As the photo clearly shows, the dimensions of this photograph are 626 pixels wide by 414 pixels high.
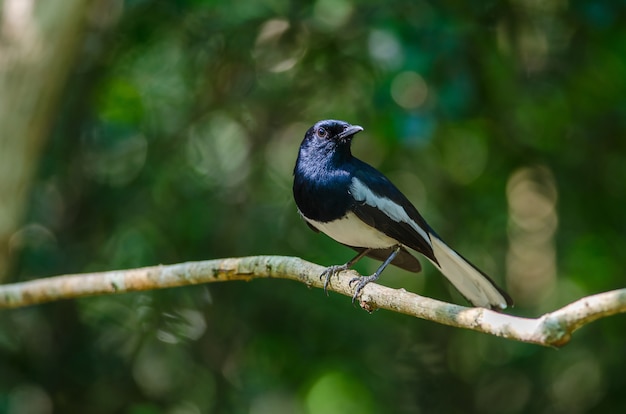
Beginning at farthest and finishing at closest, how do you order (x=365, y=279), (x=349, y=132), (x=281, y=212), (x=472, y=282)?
(x=281, y=212) < (x=349, y=132) < (x=472, y=282) < (x=365, y=279)

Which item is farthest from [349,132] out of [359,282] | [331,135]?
[359,282]

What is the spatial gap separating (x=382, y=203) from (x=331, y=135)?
566 millimetres

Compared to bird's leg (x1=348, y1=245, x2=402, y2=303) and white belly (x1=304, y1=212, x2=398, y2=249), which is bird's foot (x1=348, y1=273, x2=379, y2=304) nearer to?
bird's leg (x1=348, y1=245, x2=402, y2=303)

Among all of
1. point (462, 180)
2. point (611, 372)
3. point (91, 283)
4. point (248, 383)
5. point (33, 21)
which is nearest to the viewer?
point (91, 283)

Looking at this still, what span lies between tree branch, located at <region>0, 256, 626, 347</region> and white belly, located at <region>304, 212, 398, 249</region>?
0.91 ft

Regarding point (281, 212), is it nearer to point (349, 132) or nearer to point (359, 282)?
point (349, 132)

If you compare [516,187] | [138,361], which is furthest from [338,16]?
[138,361]

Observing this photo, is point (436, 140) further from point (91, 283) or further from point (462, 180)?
point (91, 283)

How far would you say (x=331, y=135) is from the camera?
4207 millimetres

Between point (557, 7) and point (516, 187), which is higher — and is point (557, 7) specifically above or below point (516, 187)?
Answer: above

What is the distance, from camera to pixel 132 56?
250 inches

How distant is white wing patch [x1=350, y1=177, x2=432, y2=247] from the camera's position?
12.6ft

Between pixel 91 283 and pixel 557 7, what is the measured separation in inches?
150

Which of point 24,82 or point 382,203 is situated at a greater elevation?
point 24,82
